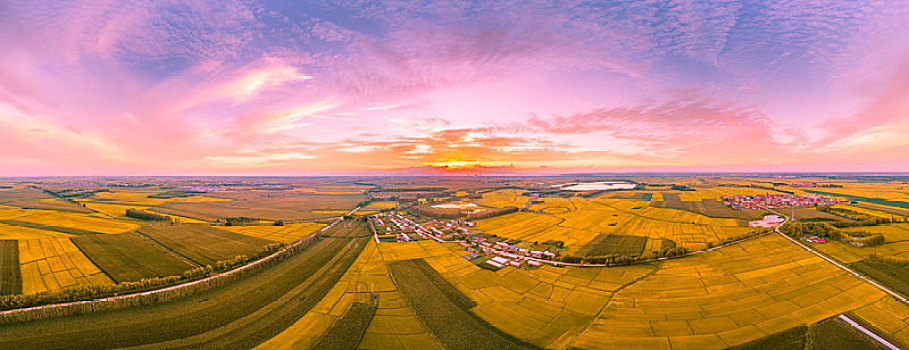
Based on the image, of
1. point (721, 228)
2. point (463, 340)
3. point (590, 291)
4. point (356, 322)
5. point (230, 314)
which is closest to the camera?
point (463, 340)

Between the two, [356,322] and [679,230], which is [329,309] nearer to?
[356,322]

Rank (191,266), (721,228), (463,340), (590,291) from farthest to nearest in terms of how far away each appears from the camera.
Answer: (721,228), (191,266), (590,291), (463,340)

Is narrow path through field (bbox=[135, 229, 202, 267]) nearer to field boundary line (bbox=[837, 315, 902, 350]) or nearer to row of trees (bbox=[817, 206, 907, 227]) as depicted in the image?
field boundary line (bbox=[837, 315, 902, 350])

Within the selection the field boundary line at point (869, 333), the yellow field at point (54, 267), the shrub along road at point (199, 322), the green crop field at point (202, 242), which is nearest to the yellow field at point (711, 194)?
the field boundary line at point (869, 333)

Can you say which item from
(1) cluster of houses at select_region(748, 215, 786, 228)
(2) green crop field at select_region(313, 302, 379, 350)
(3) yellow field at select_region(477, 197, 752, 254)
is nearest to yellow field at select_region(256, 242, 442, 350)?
(2) green crop field at select_region(313, 302, 379, 350)

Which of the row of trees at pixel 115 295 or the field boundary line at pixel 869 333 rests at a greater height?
the row of trees at pixel 115 295

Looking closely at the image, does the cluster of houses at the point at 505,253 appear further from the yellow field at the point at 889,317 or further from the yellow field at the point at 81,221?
the yellow field at the point at 81,221

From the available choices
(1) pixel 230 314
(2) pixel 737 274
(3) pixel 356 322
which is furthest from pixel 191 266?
(2) pixel 737 274
